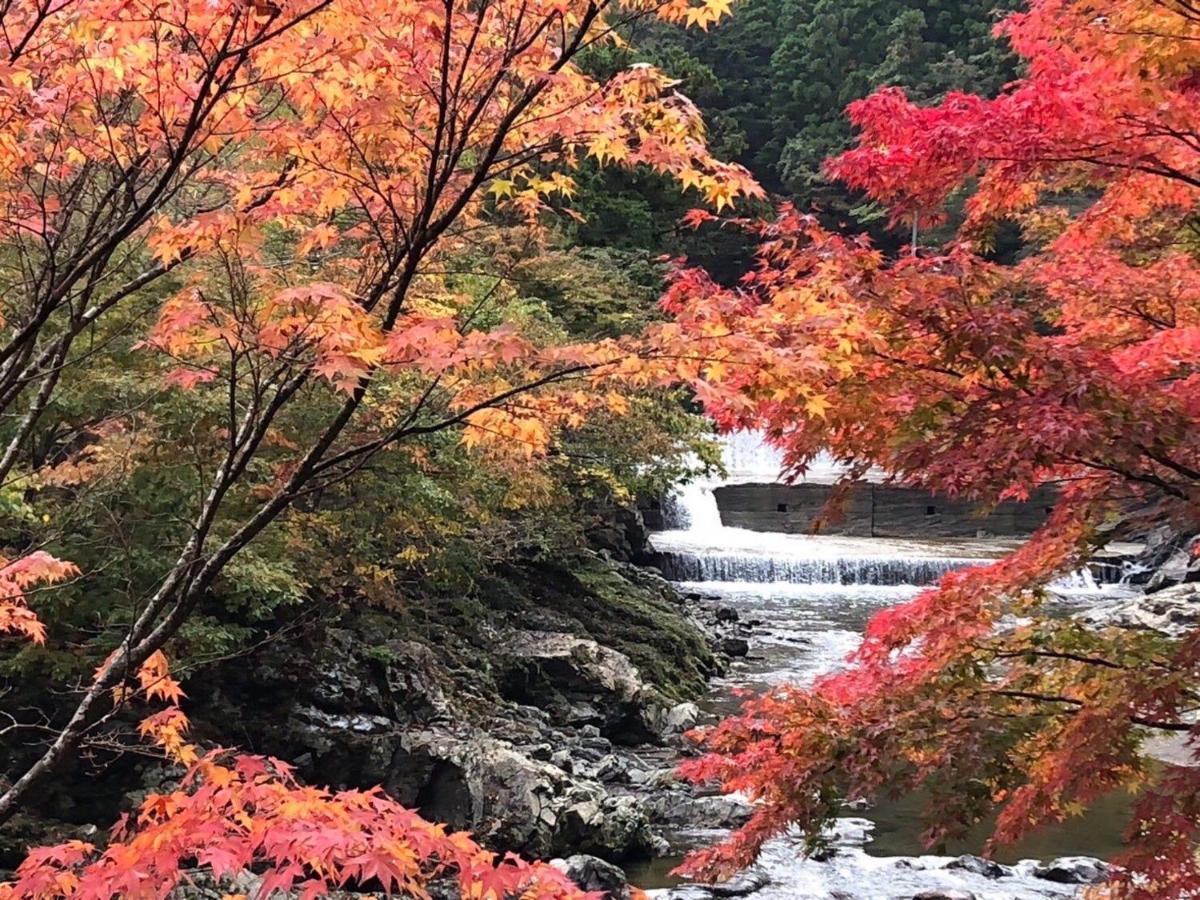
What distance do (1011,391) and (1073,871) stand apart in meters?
5.34

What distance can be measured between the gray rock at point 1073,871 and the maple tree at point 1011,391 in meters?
3.44

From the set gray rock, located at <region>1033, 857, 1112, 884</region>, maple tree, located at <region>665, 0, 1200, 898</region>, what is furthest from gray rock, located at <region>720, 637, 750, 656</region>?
maple tree, located at <region>665, 0, 1200, 898</region>

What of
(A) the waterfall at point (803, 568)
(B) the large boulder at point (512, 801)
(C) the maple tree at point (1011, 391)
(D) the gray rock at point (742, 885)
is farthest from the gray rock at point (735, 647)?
(C) the maple tree at point (1011, 391)

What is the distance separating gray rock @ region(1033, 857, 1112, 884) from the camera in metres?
7.07

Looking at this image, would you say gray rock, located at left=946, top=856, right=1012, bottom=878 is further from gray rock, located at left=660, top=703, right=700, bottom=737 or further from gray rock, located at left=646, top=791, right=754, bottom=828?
gray rock, located at left=660, top=703, right=700, bottom=737

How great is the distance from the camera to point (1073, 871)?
7152 mm

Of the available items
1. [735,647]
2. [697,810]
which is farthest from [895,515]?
[697,810]

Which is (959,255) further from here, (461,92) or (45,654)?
(45,654)

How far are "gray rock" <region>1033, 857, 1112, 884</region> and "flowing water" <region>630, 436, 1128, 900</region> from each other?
0.10 meters

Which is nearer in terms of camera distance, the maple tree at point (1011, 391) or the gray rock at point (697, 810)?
the maple tree at point (1011, 391)

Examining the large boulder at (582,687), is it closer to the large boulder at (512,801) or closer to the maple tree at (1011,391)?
the large boulder at (512,801)

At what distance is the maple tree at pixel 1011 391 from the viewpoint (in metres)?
3.25

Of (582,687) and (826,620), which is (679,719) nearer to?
(582,687)

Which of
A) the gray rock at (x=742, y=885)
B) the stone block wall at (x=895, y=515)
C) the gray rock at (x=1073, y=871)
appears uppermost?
the stone block wall at (x=895, y=515)
